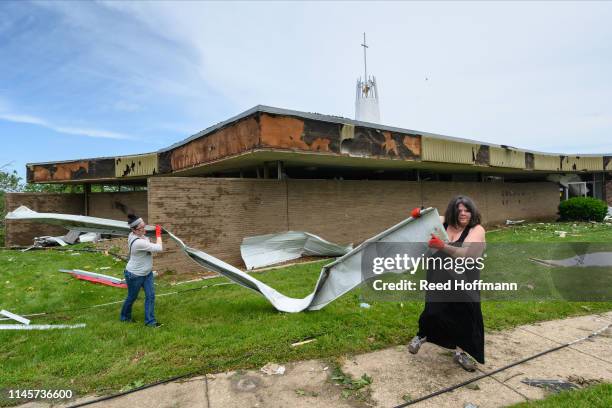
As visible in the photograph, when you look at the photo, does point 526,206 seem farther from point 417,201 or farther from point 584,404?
point 584,404

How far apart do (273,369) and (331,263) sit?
4.66ft

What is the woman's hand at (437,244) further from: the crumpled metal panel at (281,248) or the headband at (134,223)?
the crumpled metal panel at (281,248)

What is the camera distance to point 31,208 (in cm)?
1595

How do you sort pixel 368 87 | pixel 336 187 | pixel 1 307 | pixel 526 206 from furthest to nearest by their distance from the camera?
pixel 526 206 → pixel 368 87 → pixel 336 187 → pixel 1 307

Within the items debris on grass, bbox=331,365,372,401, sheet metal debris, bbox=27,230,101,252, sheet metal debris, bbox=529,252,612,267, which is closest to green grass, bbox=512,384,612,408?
debris on grass, bbox=331,365,372,401

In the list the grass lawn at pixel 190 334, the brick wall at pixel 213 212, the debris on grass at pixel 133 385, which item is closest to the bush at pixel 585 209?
the grass lawn at pixel 190 334

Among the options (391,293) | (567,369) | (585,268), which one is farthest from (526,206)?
(567,369)

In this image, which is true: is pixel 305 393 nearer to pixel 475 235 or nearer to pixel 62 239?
pixel 475 235

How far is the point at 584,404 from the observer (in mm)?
2680

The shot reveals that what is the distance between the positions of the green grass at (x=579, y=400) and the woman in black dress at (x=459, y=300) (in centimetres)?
53

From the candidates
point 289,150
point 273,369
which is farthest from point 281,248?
point 273,369

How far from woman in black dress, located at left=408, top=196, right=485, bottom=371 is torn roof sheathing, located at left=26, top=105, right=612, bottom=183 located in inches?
207

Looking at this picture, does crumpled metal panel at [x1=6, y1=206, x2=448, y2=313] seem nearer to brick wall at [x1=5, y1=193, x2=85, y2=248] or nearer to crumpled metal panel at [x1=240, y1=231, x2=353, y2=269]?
crumpled metal panel at [x1=240, y1=231, x2=353, y2=269]

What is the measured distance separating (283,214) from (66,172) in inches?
470
